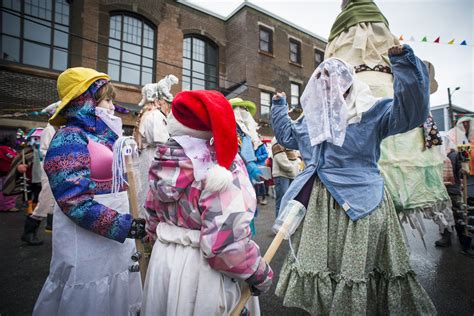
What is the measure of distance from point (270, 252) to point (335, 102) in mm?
1230

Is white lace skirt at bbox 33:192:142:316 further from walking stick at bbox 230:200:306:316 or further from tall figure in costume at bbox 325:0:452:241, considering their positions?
tall figure in costume at bbox 325:0:452:241

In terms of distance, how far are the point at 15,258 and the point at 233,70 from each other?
1445 cm

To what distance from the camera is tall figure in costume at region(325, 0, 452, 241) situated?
87.6 inches

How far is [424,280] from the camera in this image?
2.98m

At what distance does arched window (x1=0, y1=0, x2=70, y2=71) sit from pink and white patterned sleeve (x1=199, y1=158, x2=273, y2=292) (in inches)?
466

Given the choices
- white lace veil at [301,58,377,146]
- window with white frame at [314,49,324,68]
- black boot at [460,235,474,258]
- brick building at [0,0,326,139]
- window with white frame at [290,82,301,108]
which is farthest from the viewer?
window with white frame at [314,49,324,68]

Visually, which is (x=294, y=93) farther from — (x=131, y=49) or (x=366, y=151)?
(x=366, y=151)

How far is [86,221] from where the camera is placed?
1.44 meters

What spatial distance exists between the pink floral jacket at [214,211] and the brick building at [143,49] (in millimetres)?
7990

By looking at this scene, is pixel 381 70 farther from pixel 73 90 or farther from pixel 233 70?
pixel 233 70

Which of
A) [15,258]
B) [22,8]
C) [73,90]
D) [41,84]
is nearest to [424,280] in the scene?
[73,90]

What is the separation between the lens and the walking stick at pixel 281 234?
123 centimetres

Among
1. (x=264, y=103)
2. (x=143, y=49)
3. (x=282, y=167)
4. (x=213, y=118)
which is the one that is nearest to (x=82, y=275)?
(x=213, y=118)

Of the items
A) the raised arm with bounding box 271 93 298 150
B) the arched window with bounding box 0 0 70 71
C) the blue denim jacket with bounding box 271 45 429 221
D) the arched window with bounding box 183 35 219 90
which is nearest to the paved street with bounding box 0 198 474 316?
the blue denim jacket with bounding box 271 45 429 221
